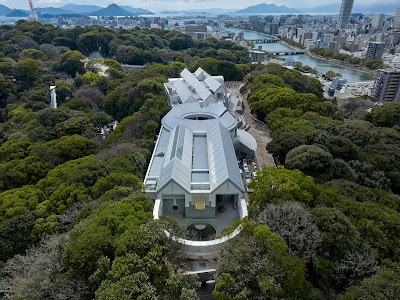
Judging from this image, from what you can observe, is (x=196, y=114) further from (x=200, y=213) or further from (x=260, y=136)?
(x=200, y=213)

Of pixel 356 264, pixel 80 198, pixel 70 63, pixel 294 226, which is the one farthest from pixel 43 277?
pixel 70 63

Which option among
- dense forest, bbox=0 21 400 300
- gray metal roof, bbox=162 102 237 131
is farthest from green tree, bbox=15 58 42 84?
gray metal roof, bbox=162 102 237 131

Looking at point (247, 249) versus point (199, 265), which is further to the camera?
point (199, 265)

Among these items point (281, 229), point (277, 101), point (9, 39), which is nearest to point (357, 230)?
point (281, 229)

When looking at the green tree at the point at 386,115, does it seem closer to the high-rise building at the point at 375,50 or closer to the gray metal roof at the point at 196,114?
the gray metal roof at the point at 196,114

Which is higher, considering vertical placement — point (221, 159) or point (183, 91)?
point (183, 91)

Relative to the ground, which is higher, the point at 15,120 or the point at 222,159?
the point at 222,159

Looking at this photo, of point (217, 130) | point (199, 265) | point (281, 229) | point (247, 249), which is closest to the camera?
point (247, 249)

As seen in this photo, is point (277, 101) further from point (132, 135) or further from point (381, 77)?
point (381, 77)
